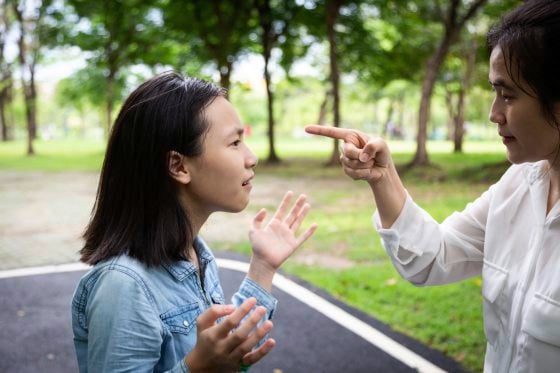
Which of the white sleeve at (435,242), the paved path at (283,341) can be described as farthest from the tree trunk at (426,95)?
the white sleeve at (435,242)

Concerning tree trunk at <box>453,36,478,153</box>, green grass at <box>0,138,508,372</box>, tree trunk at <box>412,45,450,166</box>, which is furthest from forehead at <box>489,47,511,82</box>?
tree trunk at <box>453,36,478,153</box>

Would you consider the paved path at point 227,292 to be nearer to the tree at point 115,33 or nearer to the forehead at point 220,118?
the forehead at point 220,118

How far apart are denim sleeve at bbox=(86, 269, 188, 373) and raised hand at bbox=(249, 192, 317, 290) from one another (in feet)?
1.31

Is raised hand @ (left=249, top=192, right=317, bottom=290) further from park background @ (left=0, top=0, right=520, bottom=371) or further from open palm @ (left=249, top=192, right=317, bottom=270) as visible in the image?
park background @ (left=0, top=0, right=520, bottom=371)

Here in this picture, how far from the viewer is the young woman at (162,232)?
1410mm

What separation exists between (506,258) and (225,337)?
40.6 inches

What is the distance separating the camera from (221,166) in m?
1.71

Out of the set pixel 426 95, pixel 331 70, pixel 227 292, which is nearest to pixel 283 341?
pixel 227 292

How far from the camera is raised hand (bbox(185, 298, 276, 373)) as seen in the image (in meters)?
1.27

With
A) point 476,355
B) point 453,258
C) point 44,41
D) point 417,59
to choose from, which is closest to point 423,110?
point 417,59

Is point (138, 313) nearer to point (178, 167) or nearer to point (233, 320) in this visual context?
point (233, 320)

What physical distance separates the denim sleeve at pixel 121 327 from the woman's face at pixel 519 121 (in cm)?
122

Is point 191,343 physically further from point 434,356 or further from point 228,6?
point 228,6

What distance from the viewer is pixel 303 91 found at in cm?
4934
